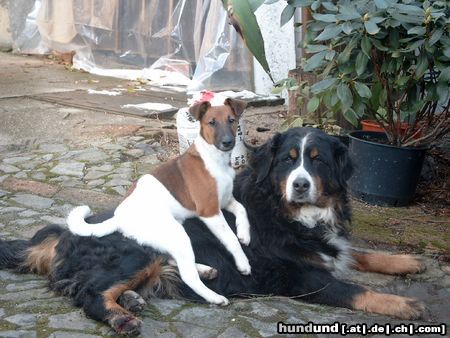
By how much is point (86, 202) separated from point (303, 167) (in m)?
2.40

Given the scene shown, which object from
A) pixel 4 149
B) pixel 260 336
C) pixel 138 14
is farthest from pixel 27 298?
pixel 138 14

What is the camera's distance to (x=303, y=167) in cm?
403

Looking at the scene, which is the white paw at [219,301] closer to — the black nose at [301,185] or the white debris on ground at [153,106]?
the black nose at [301,185]

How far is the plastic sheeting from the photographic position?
1029 centimetres

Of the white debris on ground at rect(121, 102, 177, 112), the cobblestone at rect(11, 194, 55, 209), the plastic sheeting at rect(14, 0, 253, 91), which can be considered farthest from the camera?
the plastic sheeting at rect(14, 0, 253, 91)

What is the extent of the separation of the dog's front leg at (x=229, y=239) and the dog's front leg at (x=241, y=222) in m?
0.10

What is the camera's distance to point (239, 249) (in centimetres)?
404

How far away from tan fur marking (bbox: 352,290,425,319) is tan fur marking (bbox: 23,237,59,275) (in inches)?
73.4

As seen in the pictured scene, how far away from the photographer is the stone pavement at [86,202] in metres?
3.56

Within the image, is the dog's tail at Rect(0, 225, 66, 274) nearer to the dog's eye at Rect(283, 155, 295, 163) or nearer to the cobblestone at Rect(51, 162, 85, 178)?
the dog's eye at Rect(283, 155, 295, 163)

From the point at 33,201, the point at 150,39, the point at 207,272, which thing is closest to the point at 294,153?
the point at 207,272

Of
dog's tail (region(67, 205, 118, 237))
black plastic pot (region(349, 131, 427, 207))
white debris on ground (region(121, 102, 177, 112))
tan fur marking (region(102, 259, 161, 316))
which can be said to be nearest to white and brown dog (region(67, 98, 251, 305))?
dog's tail (region(67, 205, 118, 237))

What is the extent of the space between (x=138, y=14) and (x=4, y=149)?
5.18 m

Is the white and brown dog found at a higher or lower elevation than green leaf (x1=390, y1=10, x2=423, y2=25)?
lower
